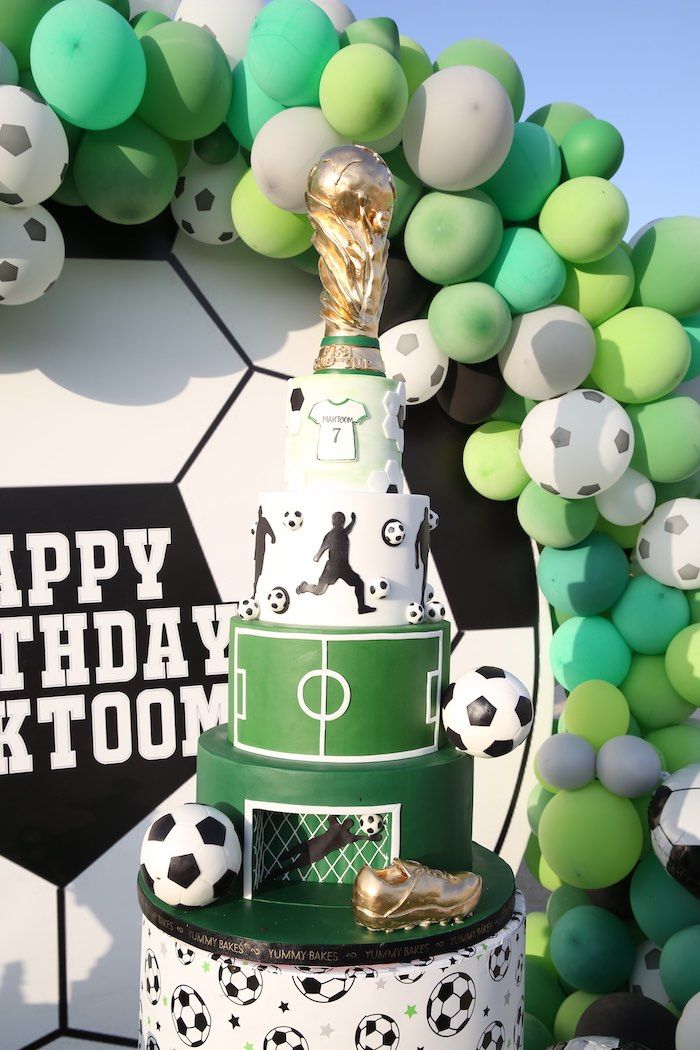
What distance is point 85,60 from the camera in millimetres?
2938

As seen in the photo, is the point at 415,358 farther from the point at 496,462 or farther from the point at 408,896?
the point at 408,896

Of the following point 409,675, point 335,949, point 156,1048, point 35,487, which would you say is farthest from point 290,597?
point 35,487

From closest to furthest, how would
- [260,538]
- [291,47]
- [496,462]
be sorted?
[260,538] < [291,47] < [496,462]

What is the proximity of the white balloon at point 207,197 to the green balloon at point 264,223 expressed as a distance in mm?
61

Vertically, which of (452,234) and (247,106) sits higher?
(247,106)

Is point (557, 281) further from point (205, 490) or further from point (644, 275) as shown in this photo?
point (205, 490)

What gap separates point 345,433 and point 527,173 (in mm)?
1522

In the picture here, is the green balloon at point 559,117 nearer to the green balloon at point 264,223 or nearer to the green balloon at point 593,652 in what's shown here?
the green balloon at point 264,223

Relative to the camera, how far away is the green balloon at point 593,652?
12.4 feet

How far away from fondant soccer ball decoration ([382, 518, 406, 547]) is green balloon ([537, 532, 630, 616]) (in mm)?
1404

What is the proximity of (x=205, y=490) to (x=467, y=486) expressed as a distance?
1144mm

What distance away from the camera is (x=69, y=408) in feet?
11.8

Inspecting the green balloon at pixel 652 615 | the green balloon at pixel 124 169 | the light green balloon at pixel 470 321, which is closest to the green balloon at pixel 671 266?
the light green balloon at pixel 470 321

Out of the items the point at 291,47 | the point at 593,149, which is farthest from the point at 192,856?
the point at 593,149
